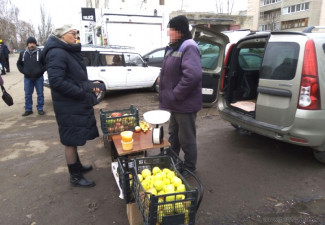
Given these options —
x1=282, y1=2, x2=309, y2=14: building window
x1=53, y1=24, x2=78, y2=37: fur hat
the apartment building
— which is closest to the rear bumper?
x1=53, y1=24, x2=78, y2=37: fur hat

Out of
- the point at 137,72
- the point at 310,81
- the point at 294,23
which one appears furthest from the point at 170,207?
the point at 294,23

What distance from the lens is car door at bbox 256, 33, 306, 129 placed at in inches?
120

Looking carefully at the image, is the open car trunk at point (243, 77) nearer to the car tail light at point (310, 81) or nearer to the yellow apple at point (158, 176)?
the car tail light at point (310, 81)

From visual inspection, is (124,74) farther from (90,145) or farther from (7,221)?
(7,221)

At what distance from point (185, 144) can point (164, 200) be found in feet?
4.14

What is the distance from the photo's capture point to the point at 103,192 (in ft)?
9.72

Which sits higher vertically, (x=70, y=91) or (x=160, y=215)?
(x=70, y=91)

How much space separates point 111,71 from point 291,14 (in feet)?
141

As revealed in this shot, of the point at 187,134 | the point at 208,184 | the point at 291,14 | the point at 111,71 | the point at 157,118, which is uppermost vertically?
the point at 291,14

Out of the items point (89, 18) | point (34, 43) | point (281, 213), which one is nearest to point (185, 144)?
point (281, 213)

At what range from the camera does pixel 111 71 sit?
25.5 feet

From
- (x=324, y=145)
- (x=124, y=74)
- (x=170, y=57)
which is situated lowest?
(x=324, y=145)

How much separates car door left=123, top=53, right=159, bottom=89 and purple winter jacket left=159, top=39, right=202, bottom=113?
5.27 metres

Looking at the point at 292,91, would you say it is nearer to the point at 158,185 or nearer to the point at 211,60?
the point at 158,185
